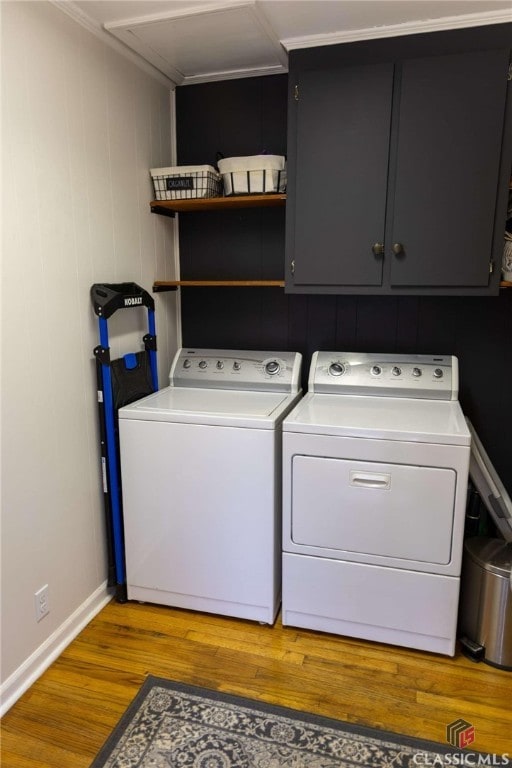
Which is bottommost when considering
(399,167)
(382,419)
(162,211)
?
(382,419)

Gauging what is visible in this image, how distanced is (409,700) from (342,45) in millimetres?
2416

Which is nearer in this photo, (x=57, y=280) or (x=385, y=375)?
(x=57, y=280)

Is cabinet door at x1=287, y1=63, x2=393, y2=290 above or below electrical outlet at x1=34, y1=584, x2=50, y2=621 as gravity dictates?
above

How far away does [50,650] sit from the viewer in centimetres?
188

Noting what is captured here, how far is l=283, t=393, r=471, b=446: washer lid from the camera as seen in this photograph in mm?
1771

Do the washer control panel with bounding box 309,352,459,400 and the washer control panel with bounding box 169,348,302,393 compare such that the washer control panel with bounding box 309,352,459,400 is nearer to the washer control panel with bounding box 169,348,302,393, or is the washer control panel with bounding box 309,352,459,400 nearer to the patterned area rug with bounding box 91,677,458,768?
the washer control panel with bounding box 169,348,302,393

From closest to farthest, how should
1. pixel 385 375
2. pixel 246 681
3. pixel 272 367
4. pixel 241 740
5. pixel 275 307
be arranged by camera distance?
pixel 241 740 < pixel 246 681 < pixel 385 375 < pixel 272 367 < pixel 275 307

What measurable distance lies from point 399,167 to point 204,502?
1.51 meters

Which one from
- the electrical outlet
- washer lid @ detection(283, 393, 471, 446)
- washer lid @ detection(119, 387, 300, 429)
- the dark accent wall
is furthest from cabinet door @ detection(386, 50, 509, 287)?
the electrical outlet

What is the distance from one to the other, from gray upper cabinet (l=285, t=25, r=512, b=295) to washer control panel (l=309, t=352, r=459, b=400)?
0.36 m

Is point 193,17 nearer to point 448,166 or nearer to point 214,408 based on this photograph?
point 448,166

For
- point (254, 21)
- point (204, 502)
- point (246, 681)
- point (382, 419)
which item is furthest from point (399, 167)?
point (246, 681)

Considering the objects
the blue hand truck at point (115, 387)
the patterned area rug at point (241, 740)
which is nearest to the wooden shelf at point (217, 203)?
the blue hand truck at point (115, 387)

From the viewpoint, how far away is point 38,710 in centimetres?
167
